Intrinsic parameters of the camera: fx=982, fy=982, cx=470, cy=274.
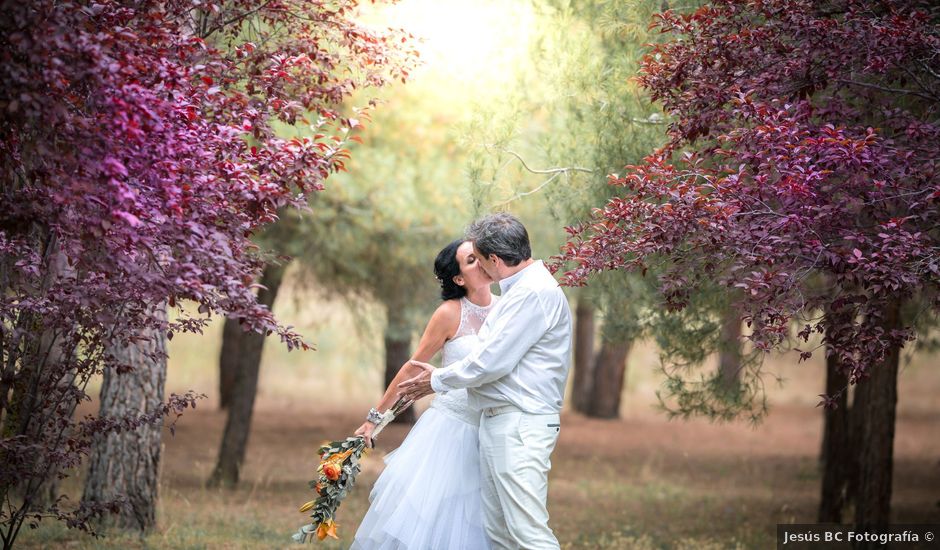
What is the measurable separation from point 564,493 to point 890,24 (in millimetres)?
8138

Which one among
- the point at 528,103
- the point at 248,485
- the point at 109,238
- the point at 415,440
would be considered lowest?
the point at 248,485

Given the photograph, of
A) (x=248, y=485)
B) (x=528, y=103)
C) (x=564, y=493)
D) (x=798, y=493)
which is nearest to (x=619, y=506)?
(x=564, y=493)

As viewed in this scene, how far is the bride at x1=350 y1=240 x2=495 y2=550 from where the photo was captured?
206 inches

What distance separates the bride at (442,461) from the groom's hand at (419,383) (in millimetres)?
107

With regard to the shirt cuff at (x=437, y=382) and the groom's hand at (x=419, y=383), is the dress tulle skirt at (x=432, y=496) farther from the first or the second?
the shirt cuff at (x=437, y=382)

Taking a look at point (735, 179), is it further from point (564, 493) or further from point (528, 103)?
point (564, 493)

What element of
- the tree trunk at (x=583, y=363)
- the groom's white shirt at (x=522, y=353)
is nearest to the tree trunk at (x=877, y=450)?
the groom's white shirt at (x=522, y=353)

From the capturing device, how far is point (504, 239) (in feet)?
15.6

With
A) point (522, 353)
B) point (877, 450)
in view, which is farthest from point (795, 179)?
point (877, 450)

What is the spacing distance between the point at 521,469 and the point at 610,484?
852 cm

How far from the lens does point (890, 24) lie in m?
4.83

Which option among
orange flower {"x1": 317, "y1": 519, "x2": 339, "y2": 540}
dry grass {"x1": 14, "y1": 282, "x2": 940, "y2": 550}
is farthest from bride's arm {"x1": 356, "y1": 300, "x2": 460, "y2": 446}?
dry grass {"x1": 14, "y1": 282, "x2": 940, "y2": 550}

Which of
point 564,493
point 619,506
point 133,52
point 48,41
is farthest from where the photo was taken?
point 564,493

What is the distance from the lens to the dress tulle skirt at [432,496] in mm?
5219
